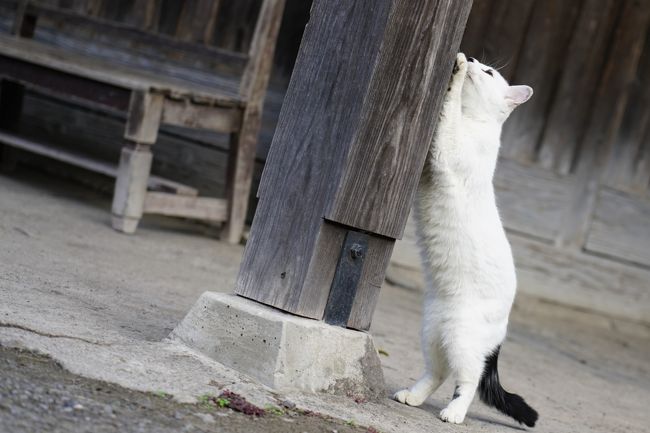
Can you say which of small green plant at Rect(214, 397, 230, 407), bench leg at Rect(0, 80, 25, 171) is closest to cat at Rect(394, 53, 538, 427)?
small green plant at Rect(214, 397, 230, 407)

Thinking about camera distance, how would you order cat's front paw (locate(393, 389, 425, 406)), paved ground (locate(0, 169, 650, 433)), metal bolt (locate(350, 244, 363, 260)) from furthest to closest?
cat's front paw (locate(393, 389, 425, 406)), metal bolt (locate(350, 244, 363, 260)), paved ground (locate(0, 169, 650, 433))

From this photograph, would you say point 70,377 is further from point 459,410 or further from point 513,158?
point 513,158

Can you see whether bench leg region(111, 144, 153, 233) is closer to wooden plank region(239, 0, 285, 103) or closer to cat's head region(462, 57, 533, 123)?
wooden plank region(239, 0, 285, 103)

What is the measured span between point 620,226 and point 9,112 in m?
5.19

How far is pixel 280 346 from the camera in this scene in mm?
3076

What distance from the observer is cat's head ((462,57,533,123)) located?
3.86m

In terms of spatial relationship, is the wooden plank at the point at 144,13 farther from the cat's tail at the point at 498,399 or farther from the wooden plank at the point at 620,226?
the cat's tail at the point at 498,399

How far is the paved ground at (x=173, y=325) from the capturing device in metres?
3.02

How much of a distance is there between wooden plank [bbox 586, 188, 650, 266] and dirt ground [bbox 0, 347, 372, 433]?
17.5ft

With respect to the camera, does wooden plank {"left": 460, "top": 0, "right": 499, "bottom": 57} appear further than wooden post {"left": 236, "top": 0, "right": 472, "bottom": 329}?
Yes

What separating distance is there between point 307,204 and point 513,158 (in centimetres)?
474

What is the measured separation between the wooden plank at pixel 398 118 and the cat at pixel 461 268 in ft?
0.77

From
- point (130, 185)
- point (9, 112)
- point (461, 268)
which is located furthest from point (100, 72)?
point (461, 268)

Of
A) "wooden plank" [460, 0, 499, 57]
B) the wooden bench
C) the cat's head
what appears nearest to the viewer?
the cat's head
